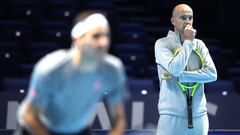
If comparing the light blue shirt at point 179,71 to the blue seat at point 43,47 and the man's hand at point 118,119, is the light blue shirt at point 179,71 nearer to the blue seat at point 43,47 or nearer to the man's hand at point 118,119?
the man's hand at point 118,119

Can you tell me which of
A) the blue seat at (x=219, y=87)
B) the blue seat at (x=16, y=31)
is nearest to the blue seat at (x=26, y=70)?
the blue seat at (x=16, y=31)

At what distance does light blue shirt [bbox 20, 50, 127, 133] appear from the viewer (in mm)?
2936

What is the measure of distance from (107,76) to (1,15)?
7.01m

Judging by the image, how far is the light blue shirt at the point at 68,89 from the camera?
2.94 metres

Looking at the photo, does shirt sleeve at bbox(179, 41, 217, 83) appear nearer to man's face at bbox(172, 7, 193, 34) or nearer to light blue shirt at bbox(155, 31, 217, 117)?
light blue shirt at bbox(155, 31, 217, 117)

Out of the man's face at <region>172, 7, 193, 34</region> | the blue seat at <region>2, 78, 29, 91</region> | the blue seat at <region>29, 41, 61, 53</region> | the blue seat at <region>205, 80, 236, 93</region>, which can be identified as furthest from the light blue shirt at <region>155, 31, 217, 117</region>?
the blue seat at <region>29, 41, 61, 53</region>

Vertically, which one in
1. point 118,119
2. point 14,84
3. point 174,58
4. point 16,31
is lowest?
point 118,119

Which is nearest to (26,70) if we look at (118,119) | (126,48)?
(126,48)

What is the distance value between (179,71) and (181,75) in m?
0.09

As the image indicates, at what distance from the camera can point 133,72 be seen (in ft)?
29.1

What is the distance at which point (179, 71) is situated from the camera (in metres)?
4.63

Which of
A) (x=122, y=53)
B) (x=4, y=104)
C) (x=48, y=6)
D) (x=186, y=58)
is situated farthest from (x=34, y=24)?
(x=186, y=58)

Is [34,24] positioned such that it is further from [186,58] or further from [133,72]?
[186,58]

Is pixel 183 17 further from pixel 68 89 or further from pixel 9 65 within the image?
pixel 9 65
